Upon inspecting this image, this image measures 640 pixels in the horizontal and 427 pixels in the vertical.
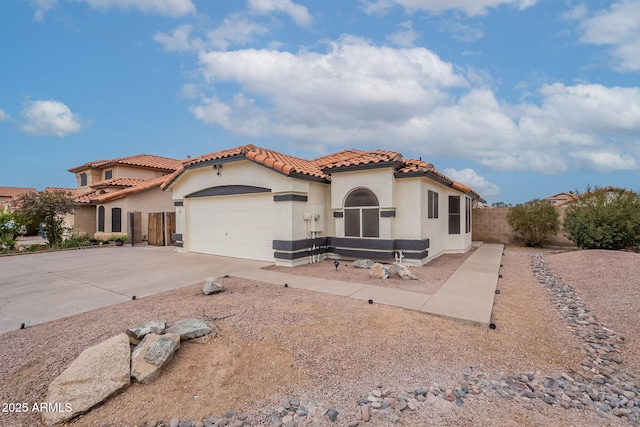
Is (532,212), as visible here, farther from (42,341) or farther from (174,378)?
(42,341)

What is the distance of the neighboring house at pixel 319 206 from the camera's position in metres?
10.4

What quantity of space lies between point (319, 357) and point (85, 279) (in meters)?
7.91

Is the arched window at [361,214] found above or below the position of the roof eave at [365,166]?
below

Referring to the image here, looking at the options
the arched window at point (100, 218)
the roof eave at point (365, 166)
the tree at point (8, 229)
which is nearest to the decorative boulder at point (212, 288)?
the roof eave at point (365, 166)

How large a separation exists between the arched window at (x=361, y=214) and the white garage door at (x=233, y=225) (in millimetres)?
2752

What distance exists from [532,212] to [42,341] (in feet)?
63.0

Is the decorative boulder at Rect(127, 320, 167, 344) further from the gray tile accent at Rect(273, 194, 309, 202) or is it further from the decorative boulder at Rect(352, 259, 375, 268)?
the decorative boulder at Rect(352, 259, 375, 268)

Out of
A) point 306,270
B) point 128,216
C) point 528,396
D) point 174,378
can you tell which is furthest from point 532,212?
point 128,216

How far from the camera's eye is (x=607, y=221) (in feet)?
39.3

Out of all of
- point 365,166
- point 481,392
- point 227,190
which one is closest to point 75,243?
point 227,190

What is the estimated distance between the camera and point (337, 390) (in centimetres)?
351

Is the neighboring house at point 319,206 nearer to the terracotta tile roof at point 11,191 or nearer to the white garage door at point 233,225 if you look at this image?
the white garage door at point 233,225

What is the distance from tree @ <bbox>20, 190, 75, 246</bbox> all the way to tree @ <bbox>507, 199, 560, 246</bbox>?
24439mm

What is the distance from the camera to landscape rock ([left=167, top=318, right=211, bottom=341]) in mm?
4387
